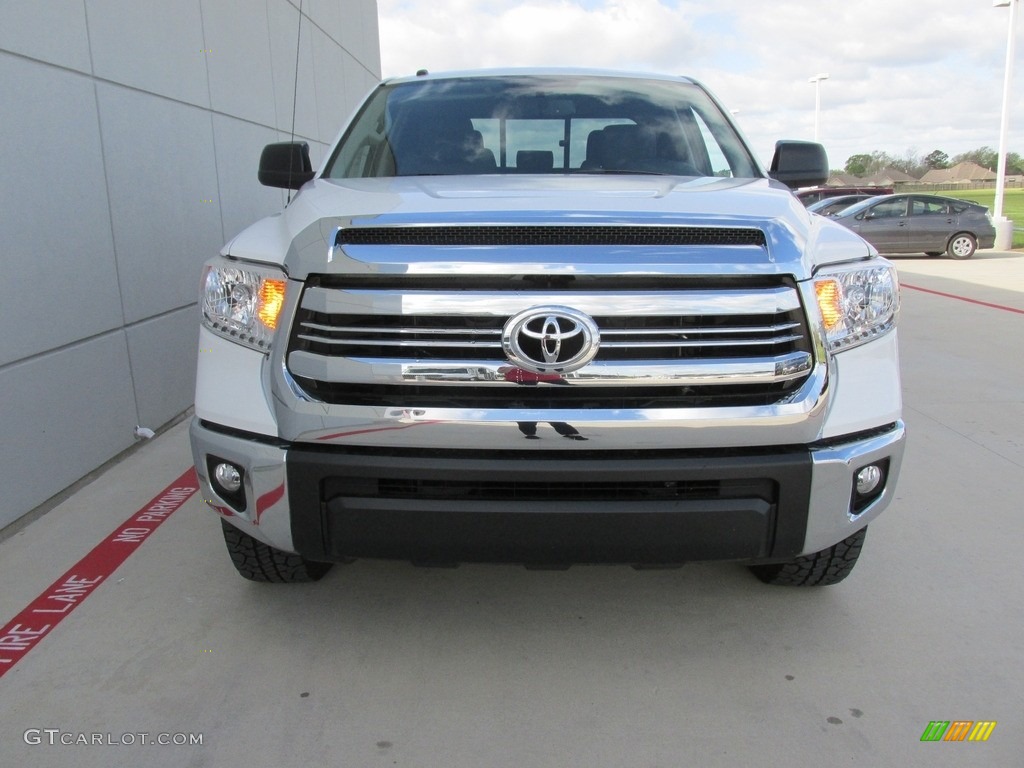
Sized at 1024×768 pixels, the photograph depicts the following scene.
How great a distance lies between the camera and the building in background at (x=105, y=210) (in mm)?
Answer: 3566

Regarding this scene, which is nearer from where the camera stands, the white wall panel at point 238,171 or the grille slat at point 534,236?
the grille slat at point 534,236

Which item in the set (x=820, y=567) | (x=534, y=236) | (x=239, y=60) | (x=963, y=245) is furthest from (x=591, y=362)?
(x=963, y=245)

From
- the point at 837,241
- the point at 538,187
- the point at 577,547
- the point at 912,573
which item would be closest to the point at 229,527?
the point at 577,547

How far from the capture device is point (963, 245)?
17.5 metres

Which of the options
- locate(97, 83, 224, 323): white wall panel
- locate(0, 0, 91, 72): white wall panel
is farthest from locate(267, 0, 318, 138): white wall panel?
locate(0, 0, 91, 72): white wall panel

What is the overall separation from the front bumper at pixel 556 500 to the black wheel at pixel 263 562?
1.72ft

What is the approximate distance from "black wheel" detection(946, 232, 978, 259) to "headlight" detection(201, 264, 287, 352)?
1860cm

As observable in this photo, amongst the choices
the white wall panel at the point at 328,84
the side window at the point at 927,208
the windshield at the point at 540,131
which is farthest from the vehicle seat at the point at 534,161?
the side window at the point at 927,208

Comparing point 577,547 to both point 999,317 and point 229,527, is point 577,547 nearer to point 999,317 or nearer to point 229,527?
point 229,527

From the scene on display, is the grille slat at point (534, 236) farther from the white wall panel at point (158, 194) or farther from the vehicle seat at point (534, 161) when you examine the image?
the white wall panel at point (158, 194)

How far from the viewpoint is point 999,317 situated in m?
9.21

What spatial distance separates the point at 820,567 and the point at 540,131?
6.75ft

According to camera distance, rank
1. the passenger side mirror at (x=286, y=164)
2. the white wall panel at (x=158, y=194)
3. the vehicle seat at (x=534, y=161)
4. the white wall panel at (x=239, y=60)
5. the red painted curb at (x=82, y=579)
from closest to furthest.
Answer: the red painted curb at (x=82, y=579) < the vehicle seat at (x=534, y=161) < the passenger side mirror at (x=286, y=164) < the white wall panel at (x=158, y=194) < the white wall panel at (x=239, y=60)

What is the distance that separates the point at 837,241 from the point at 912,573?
4.64ft
